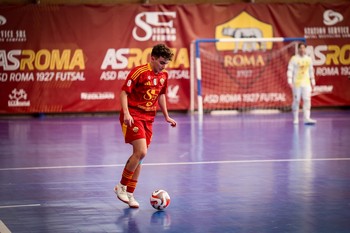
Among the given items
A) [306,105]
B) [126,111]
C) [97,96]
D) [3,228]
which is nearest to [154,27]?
[97,96]

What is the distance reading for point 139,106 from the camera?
813 centimetres

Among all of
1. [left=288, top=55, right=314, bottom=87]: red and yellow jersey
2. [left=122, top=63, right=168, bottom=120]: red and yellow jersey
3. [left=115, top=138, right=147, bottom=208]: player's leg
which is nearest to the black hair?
[left=122, top=63, right=168, bottom=120]: red and yellow jersey

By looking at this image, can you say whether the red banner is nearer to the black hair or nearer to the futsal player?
the futsal player

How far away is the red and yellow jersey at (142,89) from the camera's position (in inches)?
317

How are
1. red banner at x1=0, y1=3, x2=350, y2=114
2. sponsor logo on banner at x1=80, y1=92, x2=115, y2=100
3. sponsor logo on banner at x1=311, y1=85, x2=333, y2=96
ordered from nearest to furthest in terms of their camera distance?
red banner at x1=0, y1=3, x2=350, y2=114, sponsor logo on banner at x1=80, y1=92, x2=115, y2=100, sponsor logo on banner at x1=311, y1=85, x2=333, y2=96

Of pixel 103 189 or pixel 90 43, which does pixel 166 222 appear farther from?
pixel 90 43

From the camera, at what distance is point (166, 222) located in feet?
23.8

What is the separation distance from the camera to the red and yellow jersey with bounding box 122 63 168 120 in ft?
26.4

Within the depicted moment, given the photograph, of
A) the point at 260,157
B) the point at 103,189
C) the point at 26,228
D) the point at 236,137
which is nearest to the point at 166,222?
the point at 26,228

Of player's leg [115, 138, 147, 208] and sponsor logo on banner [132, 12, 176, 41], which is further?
sponsor logo on banner [132, 12, 176, 41]

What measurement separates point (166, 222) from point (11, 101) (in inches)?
580

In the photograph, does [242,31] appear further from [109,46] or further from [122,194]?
[122,194]

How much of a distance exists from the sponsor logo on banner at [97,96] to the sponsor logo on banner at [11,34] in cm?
244

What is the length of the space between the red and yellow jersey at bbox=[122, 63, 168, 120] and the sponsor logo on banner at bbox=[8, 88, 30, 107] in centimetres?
1362
